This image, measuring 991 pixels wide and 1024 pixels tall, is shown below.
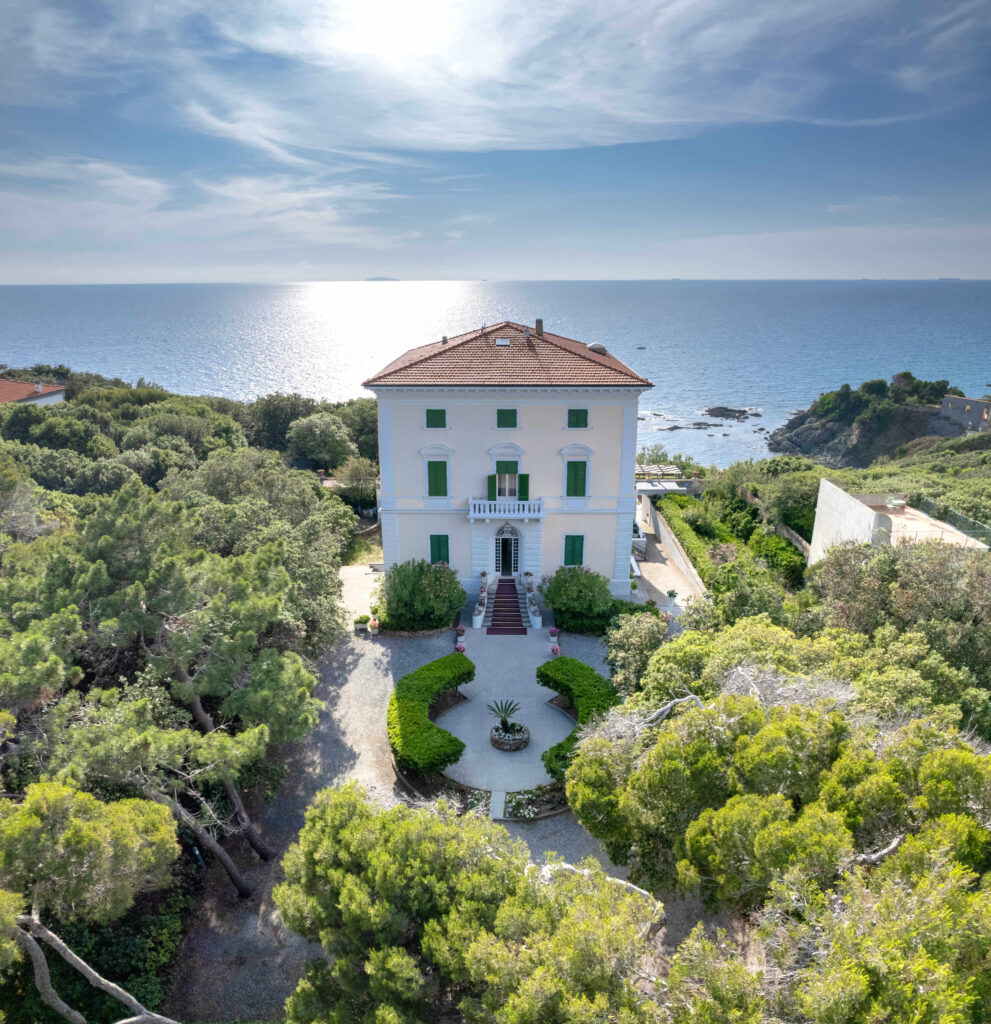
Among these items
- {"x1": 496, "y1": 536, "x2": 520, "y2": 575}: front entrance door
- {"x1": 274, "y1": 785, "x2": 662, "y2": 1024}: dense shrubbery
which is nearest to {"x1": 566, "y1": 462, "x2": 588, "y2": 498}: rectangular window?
{"x1": 496, "y1": 536, "x2": 520, "y2": 575}: front entrance door

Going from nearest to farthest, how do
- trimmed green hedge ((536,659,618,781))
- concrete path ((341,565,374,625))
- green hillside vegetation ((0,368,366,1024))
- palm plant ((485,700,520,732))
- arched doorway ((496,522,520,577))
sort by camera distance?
green hillside vegetation ((0,368,366,1024))
trimmed green hedge ((536,659,618,781))
palm plant ((485,700,520,732))
arched doorway ((496,522,520,577))
concrete path ((341,565,374,625))

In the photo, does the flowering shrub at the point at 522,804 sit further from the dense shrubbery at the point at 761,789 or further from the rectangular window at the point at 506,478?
the rectangular window at the point at 506,478

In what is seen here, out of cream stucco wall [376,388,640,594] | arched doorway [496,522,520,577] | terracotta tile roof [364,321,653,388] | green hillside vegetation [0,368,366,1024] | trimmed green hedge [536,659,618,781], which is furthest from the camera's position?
arched doorway [496,522,520,577]

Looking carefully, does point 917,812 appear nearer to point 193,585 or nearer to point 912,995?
point 912,995

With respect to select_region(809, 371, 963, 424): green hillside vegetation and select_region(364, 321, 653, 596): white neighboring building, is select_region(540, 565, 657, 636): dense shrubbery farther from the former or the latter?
select_region(809, 371, 963, 424): green hillside vegetation

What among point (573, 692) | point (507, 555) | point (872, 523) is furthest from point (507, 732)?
point (872, 523)

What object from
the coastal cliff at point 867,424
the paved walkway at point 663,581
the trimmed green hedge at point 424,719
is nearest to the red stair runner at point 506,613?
the trimmed green hedge at point 424,719

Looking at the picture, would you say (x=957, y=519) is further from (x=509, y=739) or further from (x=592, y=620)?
(x=509, y=739)

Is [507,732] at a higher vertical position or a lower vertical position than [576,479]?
lower
